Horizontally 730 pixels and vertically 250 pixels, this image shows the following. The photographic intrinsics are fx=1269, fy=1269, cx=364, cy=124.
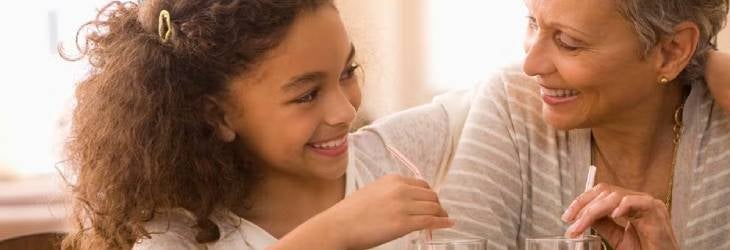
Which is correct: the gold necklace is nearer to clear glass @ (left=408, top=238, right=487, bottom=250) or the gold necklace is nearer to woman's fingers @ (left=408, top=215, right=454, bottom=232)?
woman's fingers @ (left=408, top=215, right=454, bottom=232)

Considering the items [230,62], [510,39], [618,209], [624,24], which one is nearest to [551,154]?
[624,24]

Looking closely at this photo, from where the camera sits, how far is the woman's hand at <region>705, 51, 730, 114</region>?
201 cm

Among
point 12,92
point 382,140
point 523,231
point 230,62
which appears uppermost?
point 230,62

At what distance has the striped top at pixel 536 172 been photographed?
2.05 meters

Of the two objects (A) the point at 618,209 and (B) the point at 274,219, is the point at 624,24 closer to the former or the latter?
(A) the point at 618,209

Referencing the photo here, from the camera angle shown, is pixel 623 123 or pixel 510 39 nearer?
pixel 623 123

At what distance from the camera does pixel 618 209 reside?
171 cm

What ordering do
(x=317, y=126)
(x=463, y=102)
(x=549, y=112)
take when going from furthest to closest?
(x=463, y=102) < (x=549, y=112) < (x=317, y=126)

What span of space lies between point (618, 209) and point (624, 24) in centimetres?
37

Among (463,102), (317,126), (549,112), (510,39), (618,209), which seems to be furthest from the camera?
(510,39)

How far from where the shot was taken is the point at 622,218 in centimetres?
184

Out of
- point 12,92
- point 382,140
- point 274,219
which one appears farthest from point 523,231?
point 12,92

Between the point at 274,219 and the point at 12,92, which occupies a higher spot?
the point at 274,219

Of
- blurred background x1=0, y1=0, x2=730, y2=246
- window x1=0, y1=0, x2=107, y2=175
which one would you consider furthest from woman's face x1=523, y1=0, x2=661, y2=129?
window x1=0, y1=0, x2=107, y2=175
